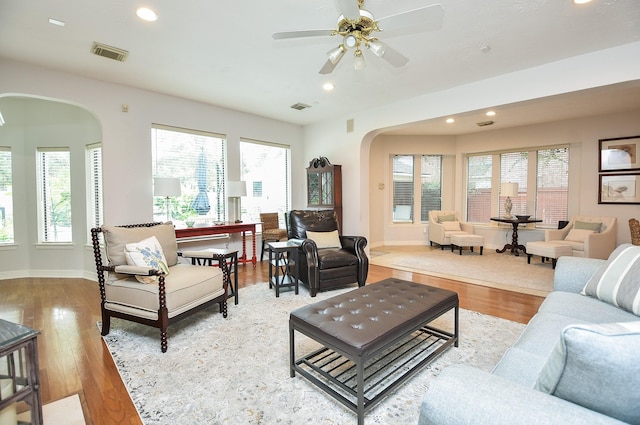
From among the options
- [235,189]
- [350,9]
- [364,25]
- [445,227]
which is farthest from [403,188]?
[350,9]

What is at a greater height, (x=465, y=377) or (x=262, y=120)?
(x=262, y=120)

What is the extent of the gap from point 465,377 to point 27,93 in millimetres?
5031

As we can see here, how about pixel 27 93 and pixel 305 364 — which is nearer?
pixel 305 364

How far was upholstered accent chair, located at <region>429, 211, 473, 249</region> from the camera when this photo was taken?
262 inches

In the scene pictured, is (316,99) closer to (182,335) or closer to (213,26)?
(213,26)

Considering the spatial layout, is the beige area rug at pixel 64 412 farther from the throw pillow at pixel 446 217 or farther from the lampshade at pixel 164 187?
the throw pillow at pixel 446 217

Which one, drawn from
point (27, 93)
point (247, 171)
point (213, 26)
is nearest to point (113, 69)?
point (27, 93)

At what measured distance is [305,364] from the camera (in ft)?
6.99

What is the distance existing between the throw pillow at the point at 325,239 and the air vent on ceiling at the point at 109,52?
118 inches

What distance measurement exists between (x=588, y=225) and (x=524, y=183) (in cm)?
154

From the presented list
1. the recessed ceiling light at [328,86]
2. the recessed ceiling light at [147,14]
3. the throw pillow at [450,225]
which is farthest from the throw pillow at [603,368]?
the throw pillow at [450,225]

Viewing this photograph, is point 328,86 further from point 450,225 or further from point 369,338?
point 450,225

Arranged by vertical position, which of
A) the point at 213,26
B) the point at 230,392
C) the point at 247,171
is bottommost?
the point at 230,392

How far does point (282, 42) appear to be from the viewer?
2.99 meters
